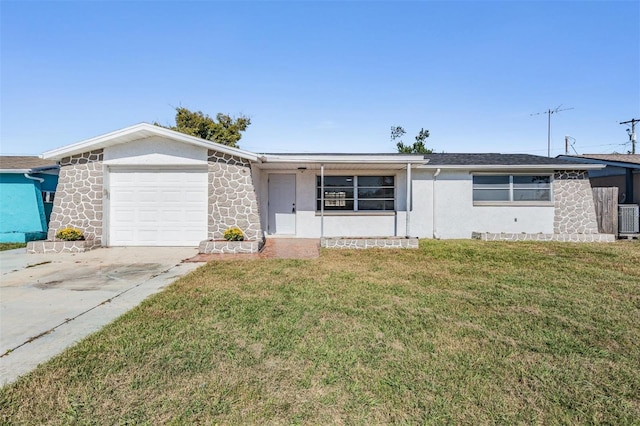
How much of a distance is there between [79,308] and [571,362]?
5.73m

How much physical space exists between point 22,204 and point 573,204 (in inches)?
834

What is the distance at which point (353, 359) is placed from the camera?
287cm

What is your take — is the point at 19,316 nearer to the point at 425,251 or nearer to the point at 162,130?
the point at 162,130

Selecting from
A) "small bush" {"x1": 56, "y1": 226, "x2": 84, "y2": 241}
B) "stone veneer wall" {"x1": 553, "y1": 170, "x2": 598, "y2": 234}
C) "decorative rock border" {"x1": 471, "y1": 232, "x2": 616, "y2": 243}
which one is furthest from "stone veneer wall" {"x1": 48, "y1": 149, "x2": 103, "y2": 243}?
"stone veneer wall" {"x1": 553, "y1": 170, "x2": 598, "y2": 234}

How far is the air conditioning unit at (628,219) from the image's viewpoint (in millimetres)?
12023

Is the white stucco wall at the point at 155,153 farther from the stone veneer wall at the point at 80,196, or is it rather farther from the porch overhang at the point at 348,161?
the porch overhang at the point at 348,161

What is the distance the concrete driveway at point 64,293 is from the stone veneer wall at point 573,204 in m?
13.3

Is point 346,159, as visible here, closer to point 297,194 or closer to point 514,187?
point 297,194

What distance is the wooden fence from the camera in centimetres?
1202

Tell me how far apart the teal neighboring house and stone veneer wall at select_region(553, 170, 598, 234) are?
19.6 meters

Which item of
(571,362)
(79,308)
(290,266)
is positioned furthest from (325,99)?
(571,362)

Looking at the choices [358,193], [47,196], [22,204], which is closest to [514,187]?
[358,193]

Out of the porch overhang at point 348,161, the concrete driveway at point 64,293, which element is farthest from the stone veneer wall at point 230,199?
the concrete driveway at point 64,293

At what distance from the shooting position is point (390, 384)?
97.5 inches
